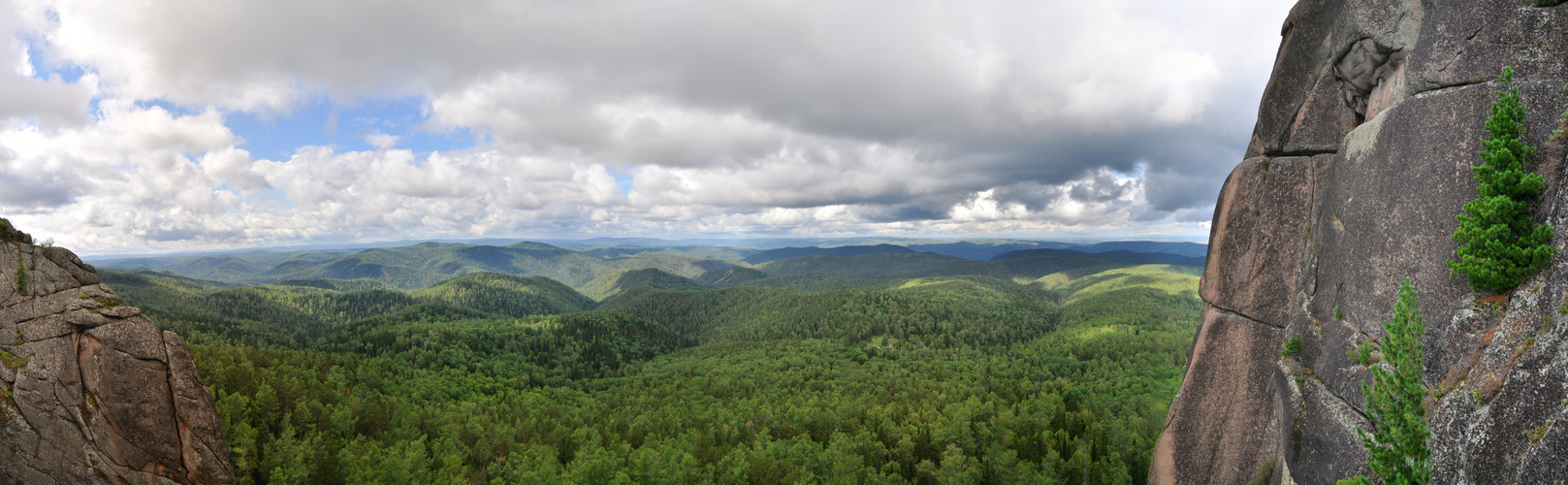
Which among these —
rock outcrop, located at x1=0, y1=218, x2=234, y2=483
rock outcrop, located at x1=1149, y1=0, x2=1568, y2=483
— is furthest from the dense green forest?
rock outcrop, located at x1=1149, y1=0, x2=1568, y2=483

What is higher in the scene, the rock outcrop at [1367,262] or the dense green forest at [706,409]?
the rock outcrop at [1367,262]

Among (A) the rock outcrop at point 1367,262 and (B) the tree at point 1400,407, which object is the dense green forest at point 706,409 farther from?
(B) the tree at point 1400,407

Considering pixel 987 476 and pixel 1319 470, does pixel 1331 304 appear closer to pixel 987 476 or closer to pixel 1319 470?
pixel 1319 470

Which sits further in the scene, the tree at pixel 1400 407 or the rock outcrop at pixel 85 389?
the rock outcrop at pixel 85 389

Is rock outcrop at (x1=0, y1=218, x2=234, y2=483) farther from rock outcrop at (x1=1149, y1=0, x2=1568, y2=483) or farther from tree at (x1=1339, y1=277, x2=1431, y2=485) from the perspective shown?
rock outcrop at (x1=1149, y1=0, x2=1568, y2=483)

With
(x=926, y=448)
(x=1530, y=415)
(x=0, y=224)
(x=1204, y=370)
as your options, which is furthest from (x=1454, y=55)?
(x=0, y=224)

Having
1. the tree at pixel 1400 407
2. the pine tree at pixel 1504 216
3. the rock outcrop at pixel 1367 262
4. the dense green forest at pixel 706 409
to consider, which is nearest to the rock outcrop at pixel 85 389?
the dense green forest at pixel 706 409
